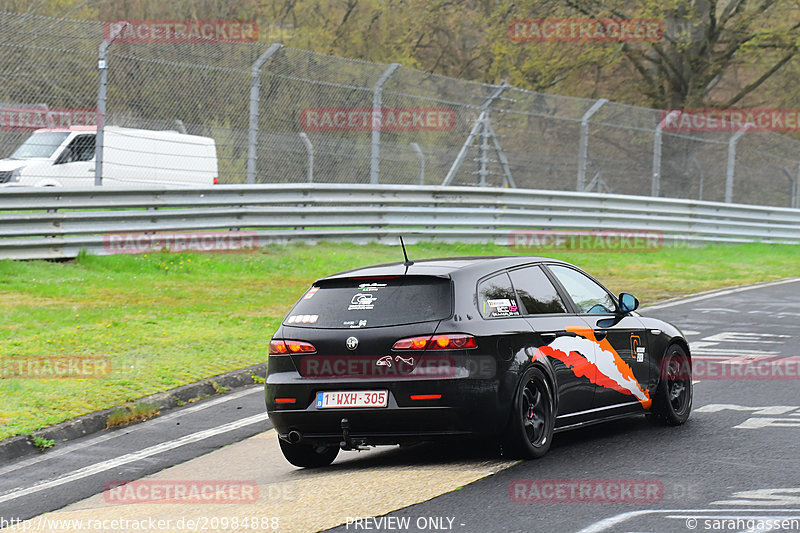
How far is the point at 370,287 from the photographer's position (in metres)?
7.14

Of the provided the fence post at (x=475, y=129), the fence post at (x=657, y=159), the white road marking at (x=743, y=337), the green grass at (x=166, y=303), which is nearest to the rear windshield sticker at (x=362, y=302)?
the green grass at (x=166, y=303)

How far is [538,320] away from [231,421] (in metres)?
2.63

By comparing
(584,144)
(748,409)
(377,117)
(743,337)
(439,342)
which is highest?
(584,144)

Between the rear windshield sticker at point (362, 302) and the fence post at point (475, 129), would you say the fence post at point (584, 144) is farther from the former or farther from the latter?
the rear windshield sticker at point (362, 302)

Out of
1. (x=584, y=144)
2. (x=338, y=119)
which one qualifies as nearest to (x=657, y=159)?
(x=584, y=144)

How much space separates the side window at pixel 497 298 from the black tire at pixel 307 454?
1.40 meters

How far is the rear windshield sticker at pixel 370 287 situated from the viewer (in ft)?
23.4

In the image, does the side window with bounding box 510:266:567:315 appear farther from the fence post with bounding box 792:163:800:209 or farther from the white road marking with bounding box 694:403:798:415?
the fence post with bounding box 792:163:800:209

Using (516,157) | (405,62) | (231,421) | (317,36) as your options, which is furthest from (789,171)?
(231,421)

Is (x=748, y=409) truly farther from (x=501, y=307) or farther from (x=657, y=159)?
(x=657, y=159)

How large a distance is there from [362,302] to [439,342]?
0.63 m

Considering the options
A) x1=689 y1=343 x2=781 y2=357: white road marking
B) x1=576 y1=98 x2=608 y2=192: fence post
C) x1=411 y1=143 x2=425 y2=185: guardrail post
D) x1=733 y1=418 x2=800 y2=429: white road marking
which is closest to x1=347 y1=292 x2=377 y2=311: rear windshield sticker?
x1=733 y1=418 x2=800 y2=429: white road marking

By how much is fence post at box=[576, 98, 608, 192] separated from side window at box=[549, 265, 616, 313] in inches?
608

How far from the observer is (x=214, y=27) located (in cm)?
3522
